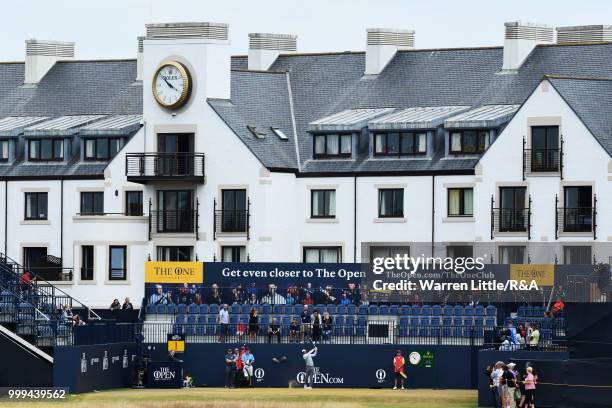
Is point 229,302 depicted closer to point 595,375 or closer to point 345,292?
point 345,292

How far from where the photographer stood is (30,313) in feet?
302

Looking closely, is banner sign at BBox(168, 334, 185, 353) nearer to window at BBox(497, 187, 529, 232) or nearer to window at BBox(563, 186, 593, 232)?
window at BBox(497, 187, 529, 232)

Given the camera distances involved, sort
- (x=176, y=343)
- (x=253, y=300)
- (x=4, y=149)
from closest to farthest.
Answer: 1. (x=176, y=343)
2. (x=253, y=300)
3. (x=4, y=149)

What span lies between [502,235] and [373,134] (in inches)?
357

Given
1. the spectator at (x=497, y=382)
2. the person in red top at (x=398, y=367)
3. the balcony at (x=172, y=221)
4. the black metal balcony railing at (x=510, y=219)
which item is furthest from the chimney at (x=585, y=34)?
the spectator at (x=497, y=382)

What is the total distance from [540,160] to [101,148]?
23324 millimetres

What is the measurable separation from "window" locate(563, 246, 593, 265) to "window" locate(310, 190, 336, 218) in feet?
42.9

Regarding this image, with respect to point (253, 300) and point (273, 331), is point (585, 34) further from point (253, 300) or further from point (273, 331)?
point (273, 331)

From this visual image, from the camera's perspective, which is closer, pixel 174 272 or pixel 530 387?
pixel 530 387

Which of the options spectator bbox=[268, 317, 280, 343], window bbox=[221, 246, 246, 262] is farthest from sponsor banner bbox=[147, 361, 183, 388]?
window bbox=[221, 246, 246, 262]

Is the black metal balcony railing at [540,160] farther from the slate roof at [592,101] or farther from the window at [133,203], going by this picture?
the window at [133,203]

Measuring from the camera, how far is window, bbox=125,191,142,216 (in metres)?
114

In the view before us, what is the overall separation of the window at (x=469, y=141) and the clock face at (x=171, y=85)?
1301 cm

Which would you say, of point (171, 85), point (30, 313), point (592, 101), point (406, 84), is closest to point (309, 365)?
point (30, 313)
